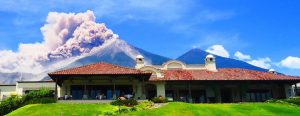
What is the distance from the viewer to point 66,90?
6341 centimetres

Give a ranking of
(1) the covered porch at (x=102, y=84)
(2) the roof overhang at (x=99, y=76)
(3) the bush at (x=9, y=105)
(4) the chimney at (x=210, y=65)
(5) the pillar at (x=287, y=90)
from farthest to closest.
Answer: (4) the chimney at (x=210, y=65), (5) the pillar at (x=287, y=90), (1) the covered porch at (x=102, y=84), (2) the roof overhang at (x=99, y=76), (3) the bush at (x=9, y=105)

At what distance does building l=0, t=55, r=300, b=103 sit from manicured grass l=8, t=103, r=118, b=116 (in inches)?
338

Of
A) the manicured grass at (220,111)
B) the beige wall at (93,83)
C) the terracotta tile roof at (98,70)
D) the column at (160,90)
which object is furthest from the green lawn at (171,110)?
the column at (160,90)

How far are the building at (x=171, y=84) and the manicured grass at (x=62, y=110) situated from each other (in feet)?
28.2

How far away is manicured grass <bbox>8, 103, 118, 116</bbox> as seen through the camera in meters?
45.1

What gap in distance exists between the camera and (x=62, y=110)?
4666cm

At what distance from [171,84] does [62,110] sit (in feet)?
82.3

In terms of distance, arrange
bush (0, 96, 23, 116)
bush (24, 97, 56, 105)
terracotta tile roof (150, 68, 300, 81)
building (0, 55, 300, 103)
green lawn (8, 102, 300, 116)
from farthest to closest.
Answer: terracotta tile roof (150, 68, 300, 81) → building (0, 55, 300, 103) → bush (0, 96, 23, 116) → bush (24, 97, 56, 105) → green lawn (8, 102, 300, 116)

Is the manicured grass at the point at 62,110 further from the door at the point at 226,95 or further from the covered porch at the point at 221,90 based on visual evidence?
the door at the point at 226,95

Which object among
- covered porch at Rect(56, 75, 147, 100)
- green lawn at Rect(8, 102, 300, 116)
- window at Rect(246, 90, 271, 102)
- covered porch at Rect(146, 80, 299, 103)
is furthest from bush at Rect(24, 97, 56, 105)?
window at Rect(246, 90, 271, 102)

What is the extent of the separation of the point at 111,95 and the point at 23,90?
15.2 metres

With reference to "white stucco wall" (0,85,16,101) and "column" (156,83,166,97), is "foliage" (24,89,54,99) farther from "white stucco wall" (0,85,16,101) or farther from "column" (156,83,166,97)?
"column" (156,83,166,97)


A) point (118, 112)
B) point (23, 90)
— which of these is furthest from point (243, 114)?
point (23, 90)

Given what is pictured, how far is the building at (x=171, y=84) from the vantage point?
6119cm
